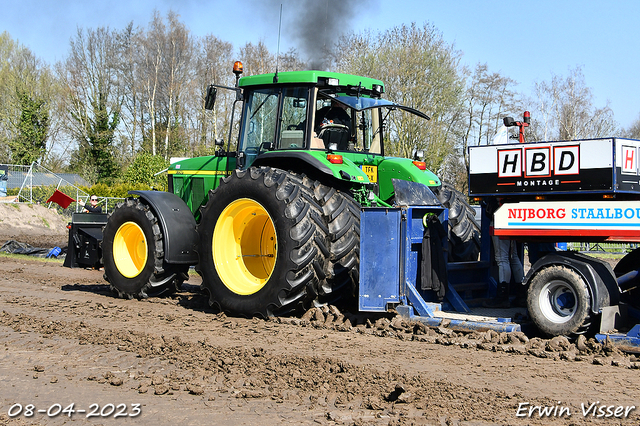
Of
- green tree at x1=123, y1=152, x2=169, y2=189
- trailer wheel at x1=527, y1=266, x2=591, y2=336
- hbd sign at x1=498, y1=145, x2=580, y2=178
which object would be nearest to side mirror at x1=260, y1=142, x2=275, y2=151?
hbd sign at x1=498, y1=145, x2=580, y2=178

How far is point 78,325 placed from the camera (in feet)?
21.6

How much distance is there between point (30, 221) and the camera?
2466 cm

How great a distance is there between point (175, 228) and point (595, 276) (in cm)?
501

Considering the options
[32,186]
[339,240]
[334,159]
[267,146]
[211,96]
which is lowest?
[339,240]

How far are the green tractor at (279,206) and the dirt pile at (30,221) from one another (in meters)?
15.5

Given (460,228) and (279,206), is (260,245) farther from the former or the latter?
(460,228)

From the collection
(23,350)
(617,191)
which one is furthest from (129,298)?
(617,191)

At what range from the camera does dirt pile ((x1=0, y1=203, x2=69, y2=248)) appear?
23156 mm

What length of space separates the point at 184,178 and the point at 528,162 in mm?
5036

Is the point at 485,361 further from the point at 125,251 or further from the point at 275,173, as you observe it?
the point at 125,251

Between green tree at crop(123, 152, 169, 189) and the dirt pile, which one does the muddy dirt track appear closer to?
the dirt pile

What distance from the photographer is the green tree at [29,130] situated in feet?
133

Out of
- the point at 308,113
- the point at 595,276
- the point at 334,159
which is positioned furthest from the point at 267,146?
the point at 595,276

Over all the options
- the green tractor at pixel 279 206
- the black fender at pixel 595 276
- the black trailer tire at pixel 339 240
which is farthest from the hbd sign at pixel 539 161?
the black trailer tire at pixel 339 240
